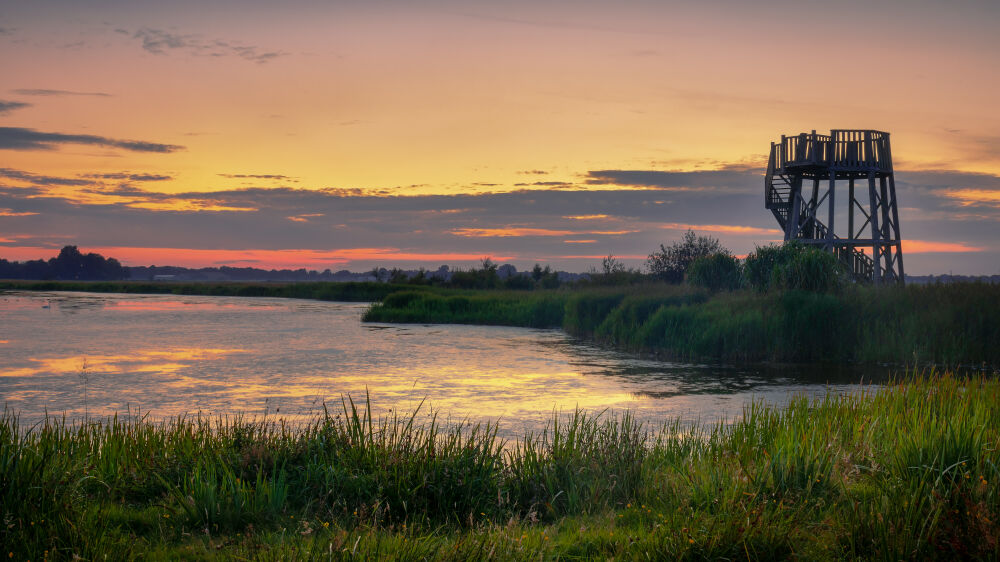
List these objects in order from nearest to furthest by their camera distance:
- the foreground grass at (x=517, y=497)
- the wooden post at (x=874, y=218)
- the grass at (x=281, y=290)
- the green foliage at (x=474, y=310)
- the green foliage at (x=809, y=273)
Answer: the foreground grass at (x=517, y=497) < the green foliage at (x=809, y=273) < the wooden post at (x=874, y=218) < the green foliage at (x=474, y=310) < the grass at (x=281, y=290)

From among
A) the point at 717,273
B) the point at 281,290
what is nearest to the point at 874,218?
the point at 717,273

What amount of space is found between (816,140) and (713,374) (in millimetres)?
15614

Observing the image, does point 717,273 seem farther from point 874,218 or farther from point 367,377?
point 367,377

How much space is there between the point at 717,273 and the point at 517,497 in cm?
2013

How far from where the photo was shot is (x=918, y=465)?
213 inches

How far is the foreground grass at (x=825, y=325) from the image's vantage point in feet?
52.1

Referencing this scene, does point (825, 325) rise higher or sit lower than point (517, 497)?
A: higher

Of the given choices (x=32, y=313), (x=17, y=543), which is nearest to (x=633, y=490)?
(x=17, y=543)

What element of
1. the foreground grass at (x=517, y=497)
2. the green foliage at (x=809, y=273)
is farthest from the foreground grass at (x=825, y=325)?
the foreground grass at (x=517, y=497)

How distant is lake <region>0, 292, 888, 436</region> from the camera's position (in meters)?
11.1

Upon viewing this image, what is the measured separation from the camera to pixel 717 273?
24.7 metres

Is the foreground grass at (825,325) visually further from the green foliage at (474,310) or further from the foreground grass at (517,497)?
the foreground grass at (517,497)

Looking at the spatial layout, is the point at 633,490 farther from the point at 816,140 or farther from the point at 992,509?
the point at 816,140

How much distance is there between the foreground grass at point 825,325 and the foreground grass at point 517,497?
9713 mm
